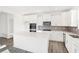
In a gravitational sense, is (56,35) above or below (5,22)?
below

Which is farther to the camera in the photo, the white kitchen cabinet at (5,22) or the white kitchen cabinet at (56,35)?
the white kitchen cabinet at (56,35)

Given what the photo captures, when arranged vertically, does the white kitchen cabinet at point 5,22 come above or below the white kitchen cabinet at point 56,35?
above

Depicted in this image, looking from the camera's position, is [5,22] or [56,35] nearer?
[5,22]

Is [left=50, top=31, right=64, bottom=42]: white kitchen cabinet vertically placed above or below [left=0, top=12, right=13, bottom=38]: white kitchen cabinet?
below

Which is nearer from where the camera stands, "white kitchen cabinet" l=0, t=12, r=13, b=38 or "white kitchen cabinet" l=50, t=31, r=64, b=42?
"white kitchen cabinet" l=0, t=12, r=13, b=38

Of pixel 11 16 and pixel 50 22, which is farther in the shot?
pixel 50 22
